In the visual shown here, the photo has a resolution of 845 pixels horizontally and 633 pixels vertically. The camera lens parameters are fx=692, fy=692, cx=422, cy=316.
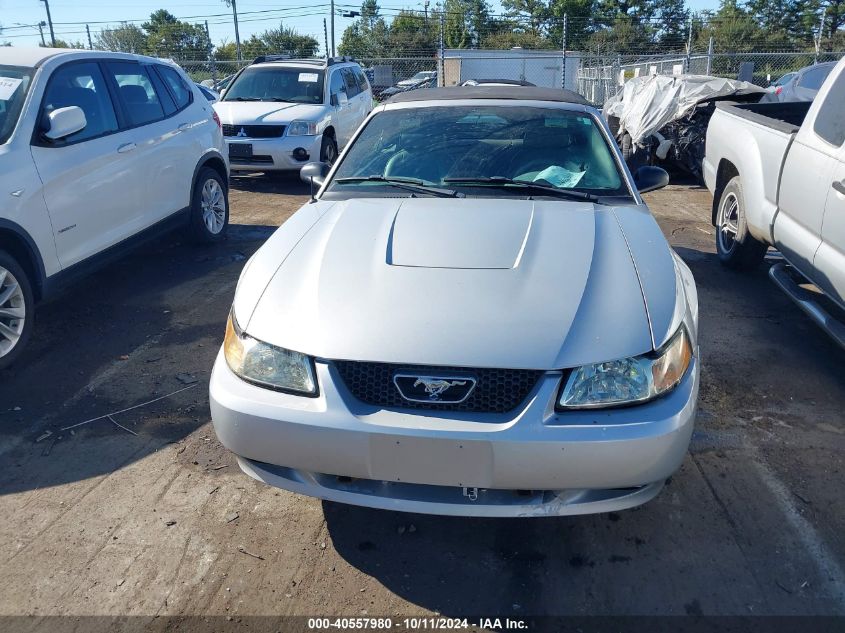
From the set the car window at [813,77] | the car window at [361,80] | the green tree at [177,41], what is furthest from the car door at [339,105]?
the green tree at [177,41]

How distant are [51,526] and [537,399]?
7.10ft

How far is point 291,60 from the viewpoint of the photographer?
11.7 metres

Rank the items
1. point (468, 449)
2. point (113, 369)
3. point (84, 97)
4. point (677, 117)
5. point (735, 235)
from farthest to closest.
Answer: point (677, 117) < point (735, 235) < point (84, 97) < point (113, 369) < point (468, 449)

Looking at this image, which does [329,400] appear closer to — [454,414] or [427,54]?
[454,414]

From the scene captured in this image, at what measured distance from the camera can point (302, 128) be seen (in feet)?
32.4

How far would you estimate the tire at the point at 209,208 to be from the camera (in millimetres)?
6656

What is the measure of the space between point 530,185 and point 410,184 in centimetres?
65

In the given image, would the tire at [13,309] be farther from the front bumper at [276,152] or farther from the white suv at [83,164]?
the front bumper at [276,152]

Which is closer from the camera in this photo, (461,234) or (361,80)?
(461,234)

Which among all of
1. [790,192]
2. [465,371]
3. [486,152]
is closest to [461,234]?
[465,371]

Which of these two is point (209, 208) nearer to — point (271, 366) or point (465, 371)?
point (271, 366)

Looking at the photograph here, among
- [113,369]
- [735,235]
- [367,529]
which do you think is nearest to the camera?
[367,529]

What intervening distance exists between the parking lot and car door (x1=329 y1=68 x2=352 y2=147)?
7185mm

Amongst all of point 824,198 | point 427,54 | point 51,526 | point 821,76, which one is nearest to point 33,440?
point 51,526
